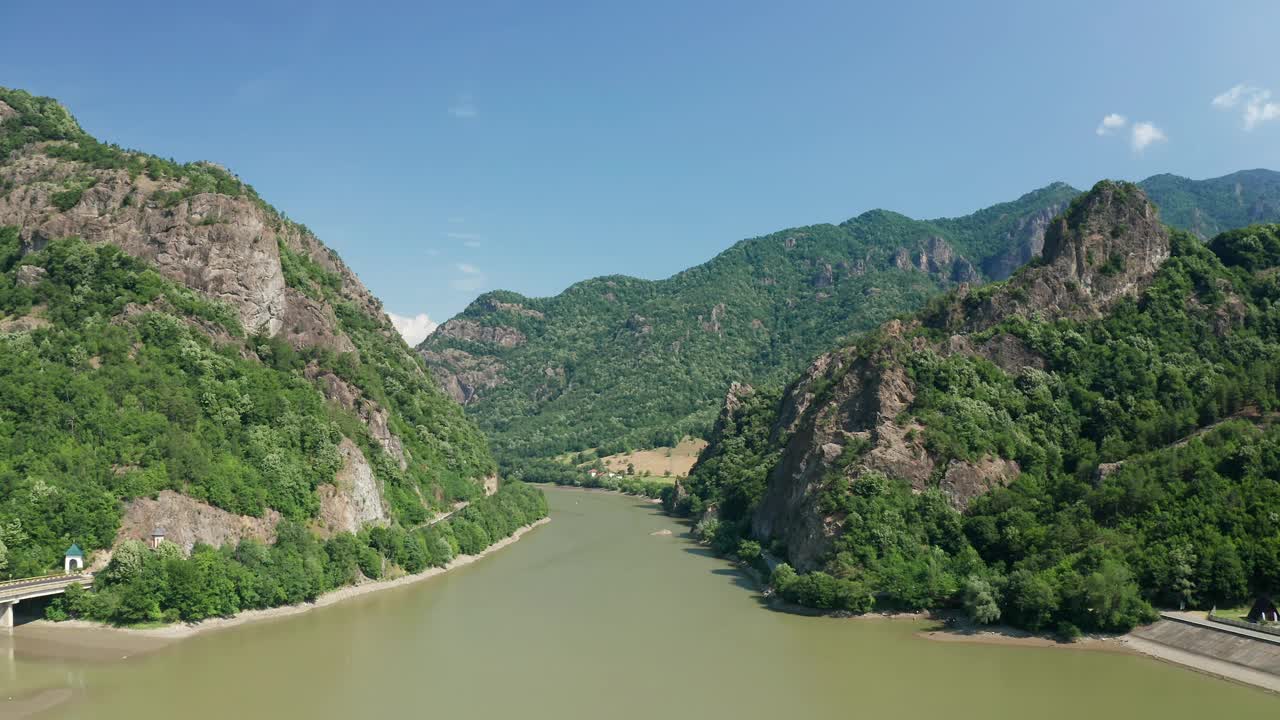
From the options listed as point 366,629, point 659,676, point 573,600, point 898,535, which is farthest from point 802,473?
point 366,629

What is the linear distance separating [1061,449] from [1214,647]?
29639 mm

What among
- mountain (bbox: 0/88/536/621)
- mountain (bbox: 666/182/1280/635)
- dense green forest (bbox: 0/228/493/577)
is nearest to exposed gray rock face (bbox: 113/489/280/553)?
mountain (bbox: 0/88/536/621)

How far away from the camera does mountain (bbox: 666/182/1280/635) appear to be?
55156 millimetres

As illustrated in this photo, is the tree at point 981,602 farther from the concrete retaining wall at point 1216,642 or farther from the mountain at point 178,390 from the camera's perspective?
the mountain at point 178,390

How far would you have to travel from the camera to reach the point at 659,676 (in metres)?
46.7

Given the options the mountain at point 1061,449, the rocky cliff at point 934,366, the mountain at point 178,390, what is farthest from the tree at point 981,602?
the mountain at point 178,390

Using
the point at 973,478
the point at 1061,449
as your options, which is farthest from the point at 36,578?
the point at 1061,449

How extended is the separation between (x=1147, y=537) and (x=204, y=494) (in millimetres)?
66432

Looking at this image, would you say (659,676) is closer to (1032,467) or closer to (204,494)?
(204,494)

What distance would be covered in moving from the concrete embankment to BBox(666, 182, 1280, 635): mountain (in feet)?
5.06

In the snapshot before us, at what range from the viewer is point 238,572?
5675cm

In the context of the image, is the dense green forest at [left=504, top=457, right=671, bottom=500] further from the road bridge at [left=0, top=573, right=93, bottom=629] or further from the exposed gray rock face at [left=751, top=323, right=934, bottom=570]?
the road bridge at [left=0, top=573, right=93, bottom=629]

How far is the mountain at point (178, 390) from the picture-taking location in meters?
56.8

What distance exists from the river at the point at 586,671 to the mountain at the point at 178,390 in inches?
295
